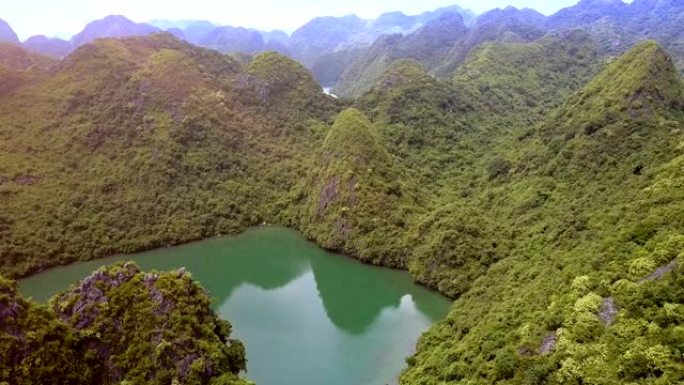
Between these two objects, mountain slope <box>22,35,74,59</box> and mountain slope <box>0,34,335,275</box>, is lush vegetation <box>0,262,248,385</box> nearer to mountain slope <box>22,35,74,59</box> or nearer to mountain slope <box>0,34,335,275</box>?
mountain slope <box>0,34,335,275</box>

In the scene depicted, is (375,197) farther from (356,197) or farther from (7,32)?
(7,32)

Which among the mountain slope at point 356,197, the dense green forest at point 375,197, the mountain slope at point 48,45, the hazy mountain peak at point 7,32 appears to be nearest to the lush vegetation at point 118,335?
the dense green forest at point 375,197

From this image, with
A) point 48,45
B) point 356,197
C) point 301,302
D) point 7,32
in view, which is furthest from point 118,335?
point 7,32

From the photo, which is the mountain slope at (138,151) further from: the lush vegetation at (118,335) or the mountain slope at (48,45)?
the mountain slope at (48,45)

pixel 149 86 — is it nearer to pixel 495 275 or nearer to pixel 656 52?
pixel 495 275

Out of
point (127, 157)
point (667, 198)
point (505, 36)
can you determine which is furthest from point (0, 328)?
point (505, 36)

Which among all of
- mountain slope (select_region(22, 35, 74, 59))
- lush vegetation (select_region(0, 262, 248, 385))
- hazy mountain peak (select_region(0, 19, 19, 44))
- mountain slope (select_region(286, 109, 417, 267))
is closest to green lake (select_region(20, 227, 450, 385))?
mountain slope (select_region(286, 109, 417, 267))
